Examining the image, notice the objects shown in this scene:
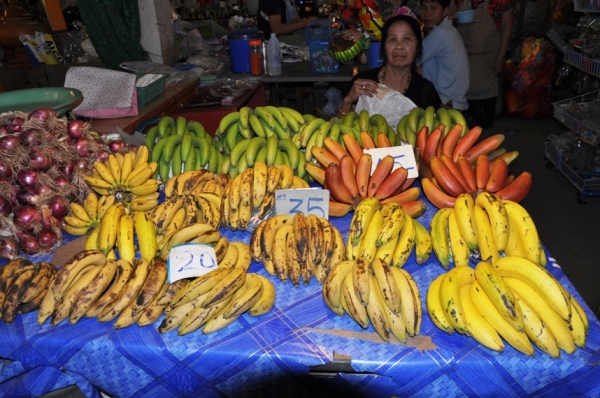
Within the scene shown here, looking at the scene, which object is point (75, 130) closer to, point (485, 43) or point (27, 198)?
point (27, 198)

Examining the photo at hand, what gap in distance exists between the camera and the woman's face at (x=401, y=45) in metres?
3.54

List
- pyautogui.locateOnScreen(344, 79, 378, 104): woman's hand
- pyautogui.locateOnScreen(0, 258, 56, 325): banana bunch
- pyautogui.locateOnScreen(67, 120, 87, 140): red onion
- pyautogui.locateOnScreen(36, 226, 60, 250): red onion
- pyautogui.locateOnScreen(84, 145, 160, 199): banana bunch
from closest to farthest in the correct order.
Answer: pyautogui.locateOnScreen(0, 258, 56, 325): banana bunch < pyautogui.locateOnScreen(36, 226, 60, 250): red onion < pyautogui.locateOnScreen(84, 145, 160, 199): banana bunch < pyautogui.locateOnScreen(67, 120, 87, 140): red onion < pyautogui.locateOnScreen(344, 79, 378, 104): woman's hand

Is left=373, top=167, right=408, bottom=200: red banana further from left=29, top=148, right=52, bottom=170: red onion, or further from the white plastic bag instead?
left=29, top=148, right=52, bottom=170: red onion

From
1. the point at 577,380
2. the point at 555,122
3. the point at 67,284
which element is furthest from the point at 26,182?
the point at 555,122

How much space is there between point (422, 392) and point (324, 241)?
65cm

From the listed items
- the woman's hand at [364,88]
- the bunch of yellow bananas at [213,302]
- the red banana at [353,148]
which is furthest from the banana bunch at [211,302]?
the woman's hand at [364,88]

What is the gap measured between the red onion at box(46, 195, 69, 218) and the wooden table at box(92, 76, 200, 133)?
5.46 feet

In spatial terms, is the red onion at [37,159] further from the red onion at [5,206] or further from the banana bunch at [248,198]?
the banana bunch at [248,198]

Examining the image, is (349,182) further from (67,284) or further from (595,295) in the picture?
(595,295)

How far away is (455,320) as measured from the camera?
1.38 metres

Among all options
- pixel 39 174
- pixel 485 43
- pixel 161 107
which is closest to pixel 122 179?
pixel 39 174

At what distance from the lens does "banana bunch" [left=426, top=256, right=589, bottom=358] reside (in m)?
1.32

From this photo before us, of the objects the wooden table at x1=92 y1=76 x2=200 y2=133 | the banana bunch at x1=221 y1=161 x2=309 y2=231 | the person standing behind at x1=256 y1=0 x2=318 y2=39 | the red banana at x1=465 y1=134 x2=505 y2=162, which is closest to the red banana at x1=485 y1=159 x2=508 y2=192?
the red banana at x1=465 y1=134 x2=505 y2=162

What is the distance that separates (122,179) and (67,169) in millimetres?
319
